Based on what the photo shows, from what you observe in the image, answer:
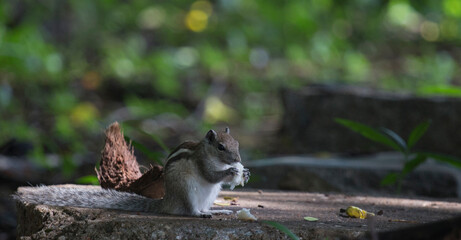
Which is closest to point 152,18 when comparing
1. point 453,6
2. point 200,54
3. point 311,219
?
point 200,54

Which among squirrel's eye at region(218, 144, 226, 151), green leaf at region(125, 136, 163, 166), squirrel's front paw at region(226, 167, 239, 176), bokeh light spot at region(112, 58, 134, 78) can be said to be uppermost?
bokeh light spot at region(112, 58, 134, 78)

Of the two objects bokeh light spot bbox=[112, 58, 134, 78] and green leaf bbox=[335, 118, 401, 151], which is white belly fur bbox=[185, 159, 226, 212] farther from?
bokeh light spot bbox=[112, 58, 134, 78]

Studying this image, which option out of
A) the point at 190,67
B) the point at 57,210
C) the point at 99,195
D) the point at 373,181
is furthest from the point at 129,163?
the point at 190,67

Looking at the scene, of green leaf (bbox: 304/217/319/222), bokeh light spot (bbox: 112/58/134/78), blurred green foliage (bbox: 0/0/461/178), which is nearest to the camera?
green leaf (bbox: 304/217/319/222)

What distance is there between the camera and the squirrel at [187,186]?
9.37 ft

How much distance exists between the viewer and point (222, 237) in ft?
8.18

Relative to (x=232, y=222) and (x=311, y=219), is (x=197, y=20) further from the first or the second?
(x=232, y=222)

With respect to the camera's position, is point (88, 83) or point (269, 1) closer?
point (88, 83)

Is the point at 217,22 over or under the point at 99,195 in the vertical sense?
over

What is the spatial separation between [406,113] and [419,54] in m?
6.41

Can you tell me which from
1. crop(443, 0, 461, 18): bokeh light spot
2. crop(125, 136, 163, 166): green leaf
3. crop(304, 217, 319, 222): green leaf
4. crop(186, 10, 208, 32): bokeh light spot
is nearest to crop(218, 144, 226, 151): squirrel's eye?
crop(304, 217, 319, 222): green leaf

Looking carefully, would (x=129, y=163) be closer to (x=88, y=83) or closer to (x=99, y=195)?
(x=99, y=195)

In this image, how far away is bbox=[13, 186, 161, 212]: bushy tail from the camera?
115 inches

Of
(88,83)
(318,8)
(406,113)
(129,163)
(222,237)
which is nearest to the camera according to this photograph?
(222,237)
